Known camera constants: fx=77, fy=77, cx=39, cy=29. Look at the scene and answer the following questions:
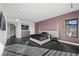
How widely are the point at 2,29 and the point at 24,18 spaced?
1.88ft

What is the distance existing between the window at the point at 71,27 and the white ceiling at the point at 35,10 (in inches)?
10.3

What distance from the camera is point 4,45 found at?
1797mm

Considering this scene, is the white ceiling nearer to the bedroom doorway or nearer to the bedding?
the bedroom doorway

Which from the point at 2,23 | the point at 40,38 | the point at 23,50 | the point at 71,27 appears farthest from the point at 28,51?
the point at 71,27

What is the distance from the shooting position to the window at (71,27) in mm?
1834

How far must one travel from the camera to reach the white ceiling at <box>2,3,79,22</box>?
184cm

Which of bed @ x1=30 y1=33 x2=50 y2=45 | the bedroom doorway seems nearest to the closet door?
the bedroom doorway

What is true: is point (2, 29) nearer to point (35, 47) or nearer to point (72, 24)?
point (35, 47)

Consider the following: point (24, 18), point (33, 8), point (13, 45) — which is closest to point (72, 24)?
point (33, 8)

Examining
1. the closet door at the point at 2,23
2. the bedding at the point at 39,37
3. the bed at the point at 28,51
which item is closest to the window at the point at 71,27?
the bed at the point at 28,51

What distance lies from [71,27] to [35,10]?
1.00 meters

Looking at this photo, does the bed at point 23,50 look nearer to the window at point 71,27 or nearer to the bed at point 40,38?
the bed at point 40,38

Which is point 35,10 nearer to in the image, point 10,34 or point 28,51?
point 10,34

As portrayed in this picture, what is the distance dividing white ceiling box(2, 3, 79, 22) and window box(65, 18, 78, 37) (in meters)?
0.26
